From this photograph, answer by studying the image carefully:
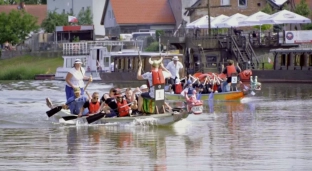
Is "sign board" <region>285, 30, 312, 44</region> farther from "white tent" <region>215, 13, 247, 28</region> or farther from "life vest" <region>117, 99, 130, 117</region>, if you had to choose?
"life vest" <region>117, 99, 130, 117</region>

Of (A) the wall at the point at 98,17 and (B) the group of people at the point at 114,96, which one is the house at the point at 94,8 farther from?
(B) the group of people at the point at 114,96

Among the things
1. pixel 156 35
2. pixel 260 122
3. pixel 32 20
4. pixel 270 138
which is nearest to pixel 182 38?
pixel 156 35

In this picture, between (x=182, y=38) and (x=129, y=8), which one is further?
(x=129, y=8)

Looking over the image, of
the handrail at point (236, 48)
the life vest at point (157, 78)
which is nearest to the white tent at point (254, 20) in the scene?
the handrail at point (236, 48)

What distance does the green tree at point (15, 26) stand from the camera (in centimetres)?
8956

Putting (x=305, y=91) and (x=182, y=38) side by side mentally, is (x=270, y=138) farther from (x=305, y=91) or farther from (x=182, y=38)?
(x=182, y=38)

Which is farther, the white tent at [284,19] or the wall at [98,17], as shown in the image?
the wall at [98,17]

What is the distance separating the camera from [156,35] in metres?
73.2

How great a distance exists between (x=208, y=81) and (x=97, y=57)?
2968 cm

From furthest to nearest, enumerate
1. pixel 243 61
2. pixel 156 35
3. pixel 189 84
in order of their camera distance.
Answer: pixel 156 35 < pixel 243 61 < pixel 189 84

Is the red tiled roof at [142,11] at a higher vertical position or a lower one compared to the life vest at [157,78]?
higher

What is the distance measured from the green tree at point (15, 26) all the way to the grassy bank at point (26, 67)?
230 inches

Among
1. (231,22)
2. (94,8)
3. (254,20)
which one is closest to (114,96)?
(254,20)

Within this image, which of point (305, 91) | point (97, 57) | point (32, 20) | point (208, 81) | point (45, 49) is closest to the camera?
point (208, 81)
